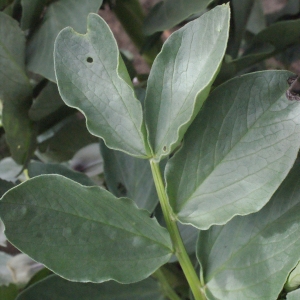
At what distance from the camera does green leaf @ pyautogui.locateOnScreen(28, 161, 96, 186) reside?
420 mm

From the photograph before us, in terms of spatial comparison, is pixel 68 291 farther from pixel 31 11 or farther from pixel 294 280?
pixel 31 11

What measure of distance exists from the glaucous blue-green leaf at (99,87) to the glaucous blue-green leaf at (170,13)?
161 millimetres

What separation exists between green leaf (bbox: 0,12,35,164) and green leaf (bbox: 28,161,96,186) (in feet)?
0.18

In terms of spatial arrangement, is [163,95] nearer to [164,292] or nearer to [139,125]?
[139,125]

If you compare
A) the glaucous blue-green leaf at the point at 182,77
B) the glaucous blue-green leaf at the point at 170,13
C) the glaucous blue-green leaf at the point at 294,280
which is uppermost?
the glaucous blue-green leaf at the point at 182,77

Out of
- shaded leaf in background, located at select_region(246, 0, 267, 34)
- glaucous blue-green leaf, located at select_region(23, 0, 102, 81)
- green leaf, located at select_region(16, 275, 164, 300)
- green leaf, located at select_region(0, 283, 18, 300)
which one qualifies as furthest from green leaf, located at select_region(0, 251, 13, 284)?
shaded leaf in background, located at select_region(246, 0, 267, 34)

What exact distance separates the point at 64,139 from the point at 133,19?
0.21 metres

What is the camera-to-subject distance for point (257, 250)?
299 millimetres

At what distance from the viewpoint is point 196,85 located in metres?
0.28

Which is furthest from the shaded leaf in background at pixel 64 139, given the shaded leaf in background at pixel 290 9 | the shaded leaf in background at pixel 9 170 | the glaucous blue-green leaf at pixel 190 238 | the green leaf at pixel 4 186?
the shaded leaf in background at pixel 290 9

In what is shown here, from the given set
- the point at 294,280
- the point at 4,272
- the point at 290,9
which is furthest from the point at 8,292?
the point at 290,9

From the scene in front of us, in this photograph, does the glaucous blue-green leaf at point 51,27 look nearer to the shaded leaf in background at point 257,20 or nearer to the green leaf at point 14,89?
the green leaf at point 14,89

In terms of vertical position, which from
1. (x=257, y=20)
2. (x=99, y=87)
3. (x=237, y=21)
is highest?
(x=99, y=87)

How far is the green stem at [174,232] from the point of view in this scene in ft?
1.05
